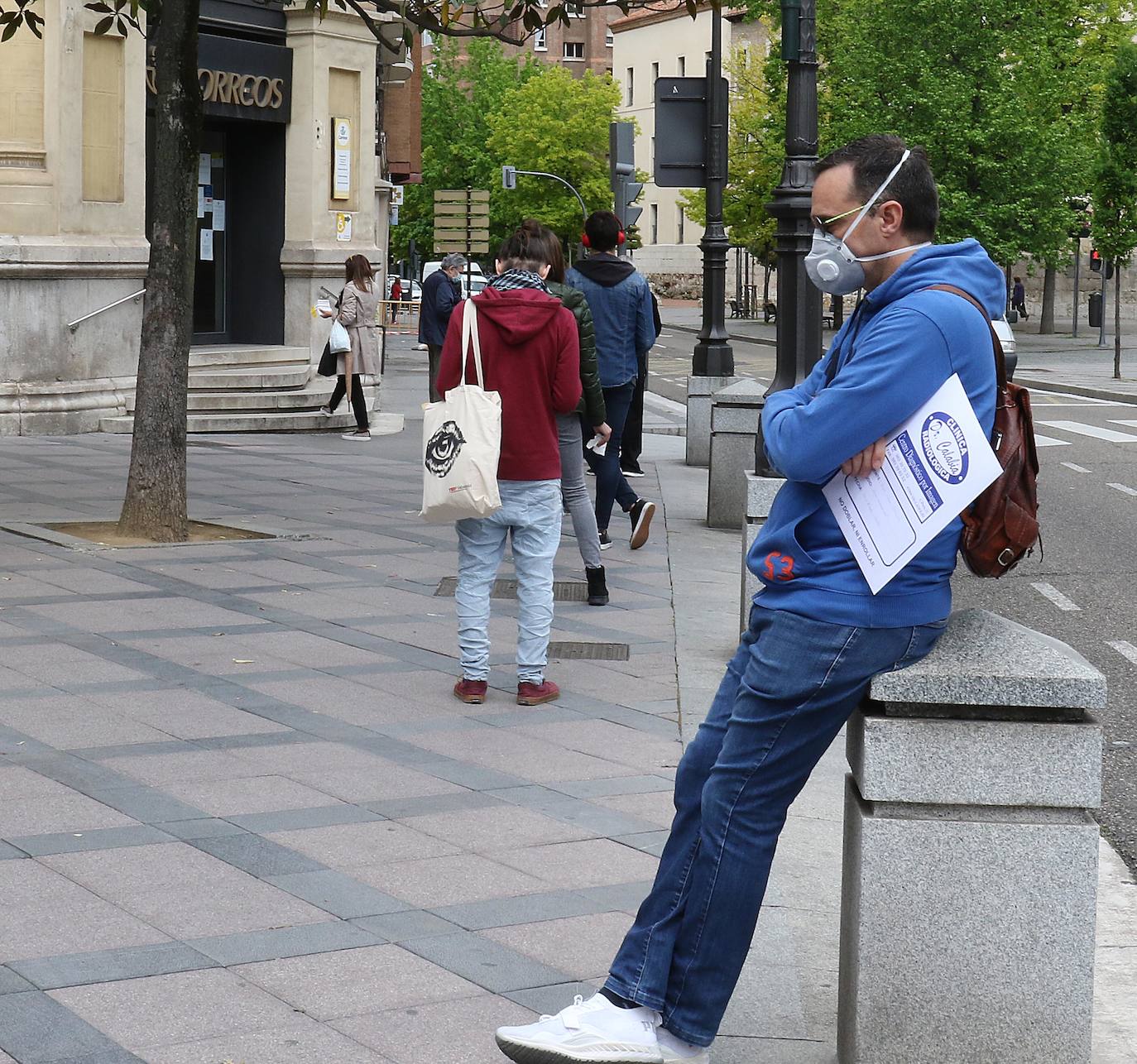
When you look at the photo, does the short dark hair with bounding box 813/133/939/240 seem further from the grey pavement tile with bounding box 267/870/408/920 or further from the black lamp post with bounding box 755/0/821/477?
the black lamp post with bounding box 755/0/821/477

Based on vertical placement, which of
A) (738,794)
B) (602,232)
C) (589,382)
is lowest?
(738,794)

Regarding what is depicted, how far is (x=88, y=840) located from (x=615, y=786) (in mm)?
1710

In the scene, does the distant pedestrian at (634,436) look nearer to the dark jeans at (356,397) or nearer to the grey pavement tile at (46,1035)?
the dark jeans at (356,397)

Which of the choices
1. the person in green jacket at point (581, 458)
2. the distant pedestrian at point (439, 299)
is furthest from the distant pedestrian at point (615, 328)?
the distant pedestrian at point (439, 299)

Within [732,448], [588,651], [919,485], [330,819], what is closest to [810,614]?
[919,485]

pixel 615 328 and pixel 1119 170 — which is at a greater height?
pixel 1119 170

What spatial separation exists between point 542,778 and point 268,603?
3.36 m

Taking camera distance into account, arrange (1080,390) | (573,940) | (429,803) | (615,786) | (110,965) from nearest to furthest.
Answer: (110,965), (573,940), (429,803), (615,786), (1080,390)

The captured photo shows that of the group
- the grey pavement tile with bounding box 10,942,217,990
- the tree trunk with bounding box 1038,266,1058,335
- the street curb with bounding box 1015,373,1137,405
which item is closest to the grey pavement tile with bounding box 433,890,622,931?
the grey pavement tile with bounding box 10,942,217,990

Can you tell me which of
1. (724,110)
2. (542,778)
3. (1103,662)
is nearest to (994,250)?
(724,110)

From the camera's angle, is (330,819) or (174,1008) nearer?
(174,1008)

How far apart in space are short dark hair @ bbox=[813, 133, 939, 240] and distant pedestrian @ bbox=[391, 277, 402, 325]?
60.0 metres

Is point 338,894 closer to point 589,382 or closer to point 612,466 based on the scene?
point 589,382

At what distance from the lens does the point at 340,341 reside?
18.2 metres
